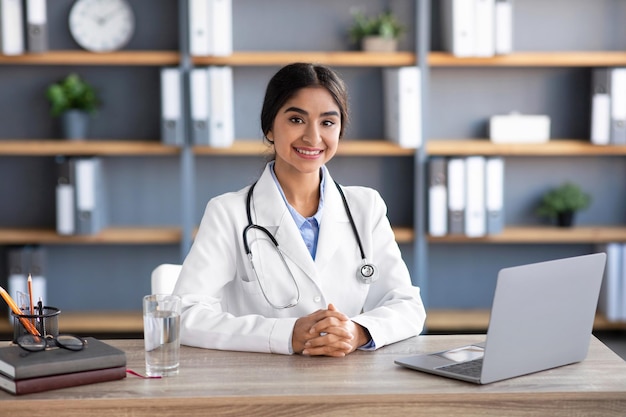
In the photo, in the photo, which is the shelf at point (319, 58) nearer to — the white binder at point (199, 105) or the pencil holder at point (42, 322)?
the white binder at point (199, 105)

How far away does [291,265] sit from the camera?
225 cm

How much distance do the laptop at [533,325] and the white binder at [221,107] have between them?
246cm

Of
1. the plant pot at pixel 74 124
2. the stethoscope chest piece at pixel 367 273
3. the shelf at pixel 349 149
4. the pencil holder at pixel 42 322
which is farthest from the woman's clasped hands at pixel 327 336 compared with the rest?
the plant pot at pixel 74 124

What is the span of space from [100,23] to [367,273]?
2.53 metres

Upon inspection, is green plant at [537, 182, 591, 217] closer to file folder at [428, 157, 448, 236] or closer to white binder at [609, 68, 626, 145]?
white binder at [609, 68, 626, 145]

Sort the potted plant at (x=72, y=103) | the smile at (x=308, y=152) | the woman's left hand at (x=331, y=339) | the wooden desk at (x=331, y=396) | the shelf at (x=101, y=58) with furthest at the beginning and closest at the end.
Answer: the potted plant at (x=72, y=103), the shelf at (x=101, y=58), the smile at (x=308, y=152), the woman's left hand at (x=331, y=339), the wooden desk at (x=331, y=396)

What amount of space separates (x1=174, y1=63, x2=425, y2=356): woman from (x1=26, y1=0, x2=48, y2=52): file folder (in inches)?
83.4

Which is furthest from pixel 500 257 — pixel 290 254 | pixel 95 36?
pixel 290 254

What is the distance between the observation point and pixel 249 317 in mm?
2002

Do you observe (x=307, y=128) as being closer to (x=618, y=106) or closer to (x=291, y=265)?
(x=291, y=265)

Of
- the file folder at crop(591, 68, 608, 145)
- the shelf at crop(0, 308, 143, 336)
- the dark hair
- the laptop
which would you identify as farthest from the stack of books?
the file folder at crop(591, 68, 608, 145)

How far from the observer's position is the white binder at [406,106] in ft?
13.5

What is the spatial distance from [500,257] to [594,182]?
22.6 inches

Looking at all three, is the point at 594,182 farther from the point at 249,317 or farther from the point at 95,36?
the point at 249,317
